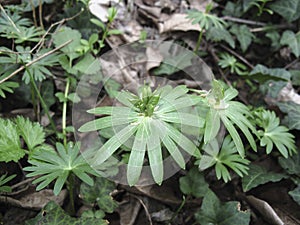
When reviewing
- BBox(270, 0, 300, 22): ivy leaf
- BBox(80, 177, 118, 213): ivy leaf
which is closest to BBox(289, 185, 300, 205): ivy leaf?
BBox(80, 177, 118, 213): ivy leaf

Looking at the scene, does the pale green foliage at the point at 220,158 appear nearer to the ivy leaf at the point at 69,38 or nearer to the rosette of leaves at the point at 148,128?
the rosette of leaves at the point at 148,128

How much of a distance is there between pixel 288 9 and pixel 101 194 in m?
2.05

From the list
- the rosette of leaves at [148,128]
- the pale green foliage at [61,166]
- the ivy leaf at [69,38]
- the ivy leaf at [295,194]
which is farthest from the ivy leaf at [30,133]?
the ivy leaf at [295,194]

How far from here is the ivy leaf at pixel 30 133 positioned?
1.61 metres

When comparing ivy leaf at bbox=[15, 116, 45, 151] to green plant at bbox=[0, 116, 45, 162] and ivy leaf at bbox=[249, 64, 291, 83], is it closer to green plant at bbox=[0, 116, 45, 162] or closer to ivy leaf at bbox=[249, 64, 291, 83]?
green plant at bbox=[0, 116, 45, 162]

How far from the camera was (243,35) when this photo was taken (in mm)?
2580

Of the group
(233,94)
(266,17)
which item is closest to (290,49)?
(266,17)

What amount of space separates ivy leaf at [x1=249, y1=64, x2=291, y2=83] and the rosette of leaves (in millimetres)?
1016

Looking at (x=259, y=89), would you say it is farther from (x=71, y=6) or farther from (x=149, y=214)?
(x=71, y=6)

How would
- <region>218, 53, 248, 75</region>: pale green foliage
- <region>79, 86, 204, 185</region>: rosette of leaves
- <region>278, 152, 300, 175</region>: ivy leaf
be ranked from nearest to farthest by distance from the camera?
1. <region>79, 86, 204, 185</region>: rosette of leaves
2. <region>278, 152, 300, 175</region>: ivy leaf
3. <region>218, 53, 248, 75</region>: pale green foliage

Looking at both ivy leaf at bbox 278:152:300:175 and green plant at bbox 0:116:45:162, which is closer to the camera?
green plant at bbox 0:116:45:162

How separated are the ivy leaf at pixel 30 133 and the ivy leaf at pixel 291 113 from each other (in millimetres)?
1424

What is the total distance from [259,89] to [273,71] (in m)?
0.17

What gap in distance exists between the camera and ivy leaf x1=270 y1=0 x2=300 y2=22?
259 cm
